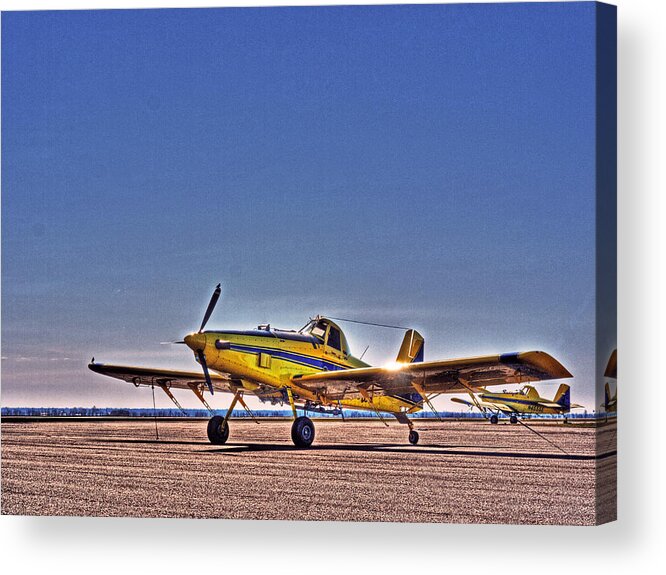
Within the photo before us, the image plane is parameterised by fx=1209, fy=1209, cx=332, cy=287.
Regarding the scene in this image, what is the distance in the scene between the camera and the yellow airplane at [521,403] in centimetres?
1434

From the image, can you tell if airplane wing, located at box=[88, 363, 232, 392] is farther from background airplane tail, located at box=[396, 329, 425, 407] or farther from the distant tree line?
background airplane tail, located at box=[396, 329, 425, 407]

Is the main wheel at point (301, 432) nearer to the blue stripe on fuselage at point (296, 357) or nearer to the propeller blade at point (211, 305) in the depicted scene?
the blue stripe on fuselage at point (296, 357)

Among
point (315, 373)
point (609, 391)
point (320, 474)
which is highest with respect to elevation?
point (315, 373)

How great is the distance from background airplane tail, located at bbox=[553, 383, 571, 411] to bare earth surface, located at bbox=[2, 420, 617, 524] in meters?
0.29

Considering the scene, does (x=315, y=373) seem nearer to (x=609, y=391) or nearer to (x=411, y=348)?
(x=411, y=348)

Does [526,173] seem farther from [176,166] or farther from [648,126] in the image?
[176,166]

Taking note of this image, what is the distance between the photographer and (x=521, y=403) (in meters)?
15.2

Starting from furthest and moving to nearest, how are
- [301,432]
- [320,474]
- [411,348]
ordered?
1. [301,432]
2. [411,348]
3. [320,474]

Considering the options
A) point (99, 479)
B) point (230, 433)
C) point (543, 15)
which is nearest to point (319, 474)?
point (230, 433)

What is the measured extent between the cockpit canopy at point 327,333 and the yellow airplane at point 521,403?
2023mm

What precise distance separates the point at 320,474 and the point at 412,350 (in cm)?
200

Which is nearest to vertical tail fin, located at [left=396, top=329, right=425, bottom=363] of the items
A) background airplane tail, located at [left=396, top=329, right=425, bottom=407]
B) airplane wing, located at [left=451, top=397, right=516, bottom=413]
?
background airplane tail, located at [left=396, top=329, right=425, bottom=407]

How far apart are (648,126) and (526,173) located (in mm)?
1539

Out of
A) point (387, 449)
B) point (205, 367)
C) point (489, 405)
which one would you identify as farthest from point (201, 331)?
point (489, 405)
